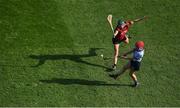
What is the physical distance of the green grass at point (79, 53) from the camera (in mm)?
15211

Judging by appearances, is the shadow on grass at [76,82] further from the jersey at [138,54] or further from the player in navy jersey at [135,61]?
the jersey at [138,54]

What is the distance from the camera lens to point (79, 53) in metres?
17.2

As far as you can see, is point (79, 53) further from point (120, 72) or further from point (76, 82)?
point (120, 72)

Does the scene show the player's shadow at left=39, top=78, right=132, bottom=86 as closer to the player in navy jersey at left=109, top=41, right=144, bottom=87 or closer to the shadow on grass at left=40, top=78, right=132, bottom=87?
the shadow on grass at left=40, top=78, right=132, bottom=87

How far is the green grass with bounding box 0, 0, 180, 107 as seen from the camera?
49.9 feet

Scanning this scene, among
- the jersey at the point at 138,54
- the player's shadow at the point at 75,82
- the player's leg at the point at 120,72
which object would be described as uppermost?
the jersey at the point at 138,54

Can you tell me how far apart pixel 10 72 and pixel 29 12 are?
407cm

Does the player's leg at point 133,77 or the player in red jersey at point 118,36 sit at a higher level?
the player in red jersey at point 118,36

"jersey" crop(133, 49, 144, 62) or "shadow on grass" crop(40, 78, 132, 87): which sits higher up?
"jersey" crop(133, 49, 144, 62)

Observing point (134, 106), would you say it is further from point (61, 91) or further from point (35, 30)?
point (35, 30)

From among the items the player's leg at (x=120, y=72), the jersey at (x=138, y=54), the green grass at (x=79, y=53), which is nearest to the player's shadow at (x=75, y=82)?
the green grass at (x=79, y=53)

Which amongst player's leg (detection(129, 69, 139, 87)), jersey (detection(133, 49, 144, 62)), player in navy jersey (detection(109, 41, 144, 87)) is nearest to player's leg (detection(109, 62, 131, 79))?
player in navy jersey (detection(109, 41, 144, 87))

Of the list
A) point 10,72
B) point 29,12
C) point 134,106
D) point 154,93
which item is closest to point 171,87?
point 154,93

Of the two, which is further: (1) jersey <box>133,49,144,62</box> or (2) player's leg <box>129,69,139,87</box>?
(2) player's leg <box>129,69,139,87</box>
